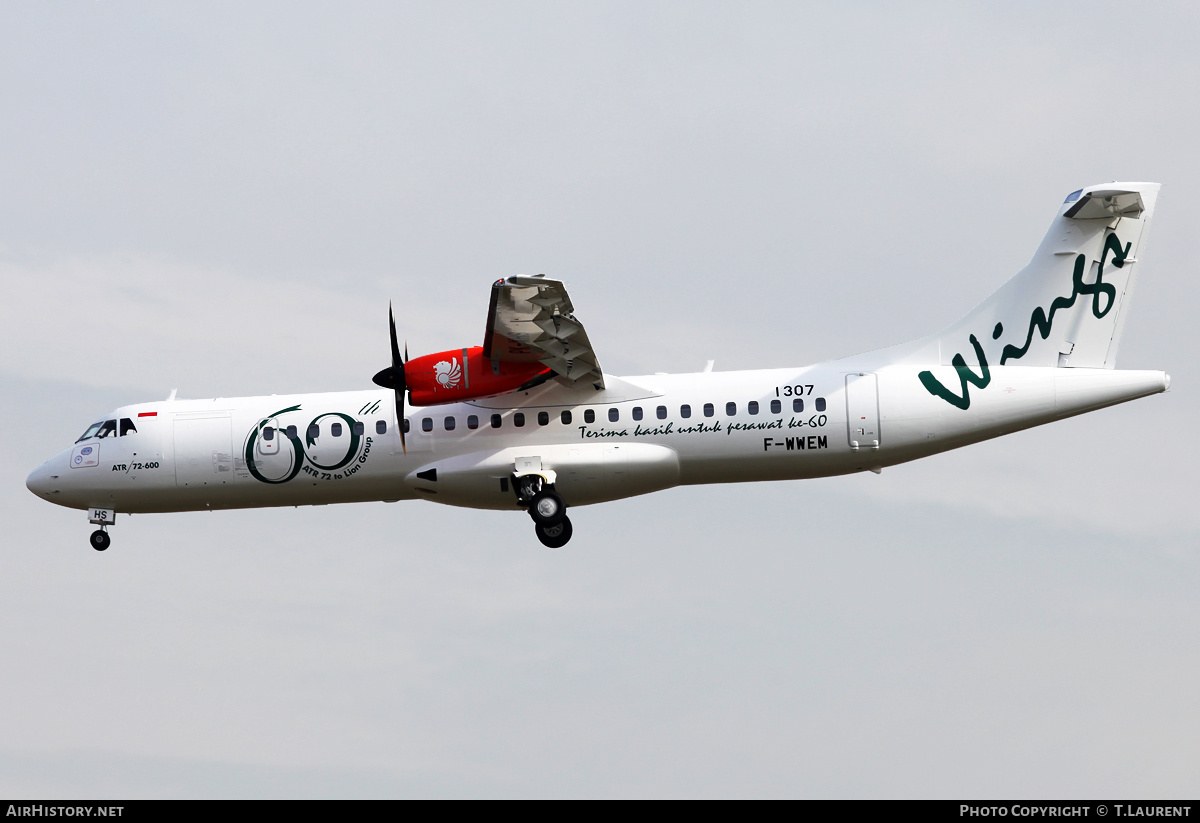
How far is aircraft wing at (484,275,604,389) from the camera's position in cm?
2442

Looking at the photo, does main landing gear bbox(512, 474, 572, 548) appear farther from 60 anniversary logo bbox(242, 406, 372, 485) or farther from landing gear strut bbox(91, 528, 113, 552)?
landing gear strut bbox(91, 528, 113, 552)

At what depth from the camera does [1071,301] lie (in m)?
27.3

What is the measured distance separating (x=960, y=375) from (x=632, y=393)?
19.7 ft

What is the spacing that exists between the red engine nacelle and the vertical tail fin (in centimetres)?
759

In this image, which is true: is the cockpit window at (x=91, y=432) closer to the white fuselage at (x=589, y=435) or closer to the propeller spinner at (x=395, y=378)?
the white fuselage at (x=589, y=435)

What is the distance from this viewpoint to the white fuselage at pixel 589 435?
26.5 meters

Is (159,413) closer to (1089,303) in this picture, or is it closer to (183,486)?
(183,486)

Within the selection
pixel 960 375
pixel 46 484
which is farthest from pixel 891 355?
pixel 46 484

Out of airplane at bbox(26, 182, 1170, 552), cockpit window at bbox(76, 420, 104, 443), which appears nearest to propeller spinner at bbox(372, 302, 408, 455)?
airplane at bbox(26, 182, 1170, 552)

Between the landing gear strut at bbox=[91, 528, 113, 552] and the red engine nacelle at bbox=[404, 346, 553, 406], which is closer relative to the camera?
the red engine nacelle at bbox=[404, 346, 553, 406]

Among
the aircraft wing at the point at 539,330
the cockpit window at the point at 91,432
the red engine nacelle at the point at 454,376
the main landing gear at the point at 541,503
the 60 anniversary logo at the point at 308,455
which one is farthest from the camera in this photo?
the cockpit window at the point at 91,432

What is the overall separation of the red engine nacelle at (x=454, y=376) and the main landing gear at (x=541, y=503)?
69.6 inches

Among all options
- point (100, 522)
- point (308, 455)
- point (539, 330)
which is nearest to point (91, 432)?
point (100, 522)

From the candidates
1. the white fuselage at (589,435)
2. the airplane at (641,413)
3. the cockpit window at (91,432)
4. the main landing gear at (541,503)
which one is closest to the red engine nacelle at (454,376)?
the airplane at (641,413)
